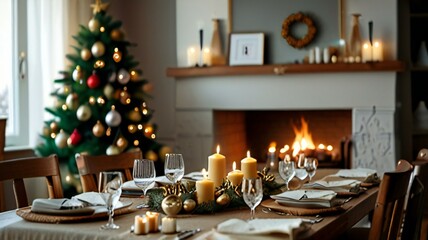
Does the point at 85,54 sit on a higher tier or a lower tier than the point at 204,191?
higher

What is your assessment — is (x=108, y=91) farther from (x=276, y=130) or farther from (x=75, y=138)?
(x=276, y=130)

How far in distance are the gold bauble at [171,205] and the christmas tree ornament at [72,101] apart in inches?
99.5

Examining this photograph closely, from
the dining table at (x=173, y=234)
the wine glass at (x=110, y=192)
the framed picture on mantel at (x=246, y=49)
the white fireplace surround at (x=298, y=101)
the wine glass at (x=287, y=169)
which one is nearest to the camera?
the dining table at (x=173, y=234)

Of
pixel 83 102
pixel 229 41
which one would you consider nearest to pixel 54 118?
pixel 83 102

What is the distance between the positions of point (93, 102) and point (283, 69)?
4.82 feet

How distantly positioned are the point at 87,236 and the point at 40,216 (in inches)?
10.7

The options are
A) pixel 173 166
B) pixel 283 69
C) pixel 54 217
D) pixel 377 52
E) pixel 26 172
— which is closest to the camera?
pixel 54 217

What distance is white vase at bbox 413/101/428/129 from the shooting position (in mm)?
5238

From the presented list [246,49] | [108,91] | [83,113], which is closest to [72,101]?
[83,113]

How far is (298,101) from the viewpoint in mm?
5180

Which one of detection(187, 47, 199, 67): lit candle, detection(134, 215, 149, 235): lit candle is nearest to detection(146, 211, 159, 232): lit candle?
detection(134, 215, 149, 235): lit candle

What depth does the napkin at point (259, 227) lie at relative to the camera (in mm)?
1797

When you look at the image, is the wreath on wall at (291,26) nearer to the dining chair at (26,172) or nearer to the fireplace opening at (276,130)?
the fireplace opening at (276,130)

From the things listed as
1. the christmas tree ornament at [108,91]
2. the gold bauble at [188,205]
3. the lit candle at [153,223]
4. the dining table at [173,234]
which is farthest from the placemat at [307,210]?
the christmas tree ornament at [108,91]
